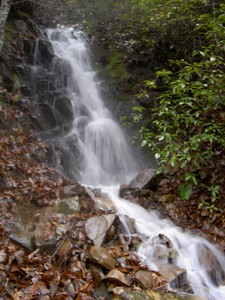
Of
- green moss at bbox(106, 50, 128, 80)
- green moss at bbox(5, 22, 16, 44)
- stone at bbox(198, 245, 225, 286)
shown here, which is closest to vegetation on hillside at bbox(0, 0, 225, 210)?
green moss at bbox(106, 50, 128, 80)

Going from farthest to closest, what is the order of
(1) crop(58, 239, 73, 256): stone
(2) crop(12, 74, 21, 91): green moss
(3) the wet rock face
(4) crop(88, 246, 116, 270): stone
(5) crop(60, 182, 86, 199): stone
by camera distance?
1. (2) crop(12, 74, 21, 91): green moss
2. (5) crop(60, 182, 86, 199): stone
3. (1) crop(58, 239, 73, 256): stone
4. (4) crop(88, 246, 116, 270): stone
5. (3) the wet rock face

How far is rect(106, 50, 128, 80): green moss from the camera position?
1081 cm

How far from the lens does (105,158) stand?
8805mm

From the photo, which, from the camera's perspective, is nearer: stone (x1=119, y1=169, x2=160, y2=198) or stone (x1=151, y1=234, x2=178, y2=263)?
stone (x1=151, y1=234, x2=178, y2=263)

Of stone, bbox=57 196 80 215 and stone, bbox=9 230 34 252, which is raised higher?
stone, bbox=57 196 80 215

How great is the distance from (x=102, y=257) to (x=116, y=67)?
8.25 m

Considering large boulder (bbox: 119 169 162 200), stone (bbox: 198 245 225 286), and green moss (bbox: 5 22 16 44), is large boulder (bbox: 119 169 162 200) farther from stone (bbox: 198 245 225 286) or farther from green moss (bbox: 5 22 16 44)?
green moss (bbox: 5 22 16 44)

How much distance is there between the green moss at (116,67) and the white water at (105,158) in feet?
2.25

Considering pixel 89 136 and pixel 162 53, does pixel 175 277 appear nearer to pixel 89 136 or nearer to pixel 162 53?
pixel 89 136

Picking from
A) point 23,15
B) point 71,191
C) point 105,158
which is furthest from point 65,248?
point 23,15

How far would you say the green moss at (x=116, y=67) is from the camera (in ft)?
35.5

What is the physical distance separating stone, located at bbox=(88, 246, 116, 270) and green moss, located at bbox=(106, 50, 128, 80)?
737 cm

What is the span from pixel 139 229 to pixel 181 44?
6.30 meters

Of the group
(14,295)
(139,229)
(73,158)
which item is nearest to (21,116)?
(73,158)
